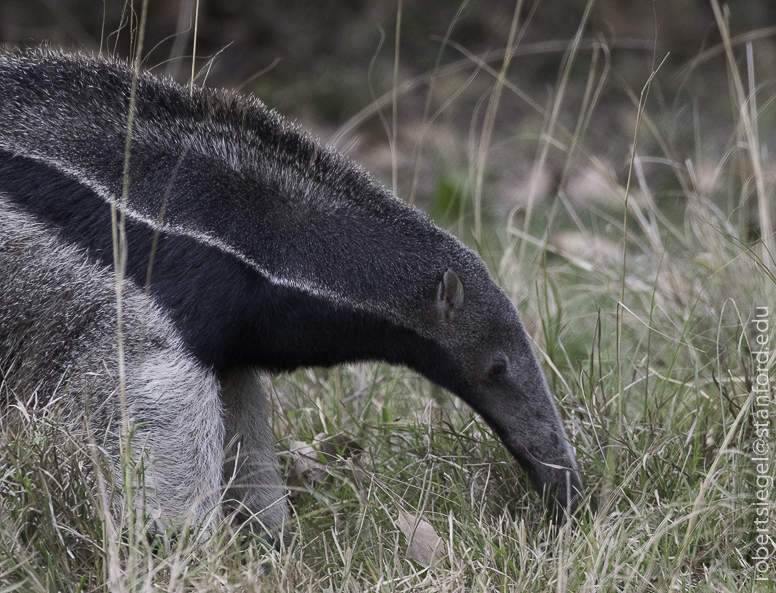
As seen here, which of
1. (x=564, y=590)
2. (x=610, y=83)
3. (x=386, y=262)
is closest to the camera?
(x=564, y=590)

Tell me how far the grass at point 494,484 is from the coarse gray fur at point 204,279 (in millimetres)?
233

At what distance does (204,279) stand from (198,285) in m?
0.03

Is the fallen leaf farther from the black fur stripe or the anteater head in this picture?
the black fur stripe

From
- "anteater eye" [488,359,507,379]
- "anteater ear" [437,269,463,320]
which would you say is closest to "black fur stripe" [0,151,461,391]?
"anteater ear" [437,269,463,320]

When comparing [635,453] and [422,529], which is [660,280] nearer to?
[635,453]

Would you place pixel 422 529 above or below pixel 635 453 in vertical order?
below

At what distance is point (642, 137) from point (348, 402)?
700cm

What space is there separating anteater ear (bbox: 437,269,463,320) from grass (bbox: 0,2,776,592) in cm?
65

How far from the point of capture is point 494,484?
13.6ft

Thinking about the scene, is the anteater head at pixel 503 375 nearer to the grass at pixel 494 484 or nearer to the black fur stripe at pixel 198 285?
the grass at pixel 494 484

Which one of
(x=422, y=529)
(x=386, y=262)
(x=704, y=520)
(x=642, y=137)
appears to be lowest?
(x=422, y=529)

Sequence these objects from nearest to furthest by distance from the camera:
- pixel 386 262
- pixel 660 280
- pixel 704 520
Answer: pixel 704 520 → pixel 386 262 → pixel 660 280

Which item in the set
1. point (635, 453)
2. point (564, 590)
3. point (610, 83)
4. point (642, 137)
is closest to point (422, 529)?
point (564, 590)

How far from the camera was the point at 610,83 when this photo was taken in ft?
40.3
